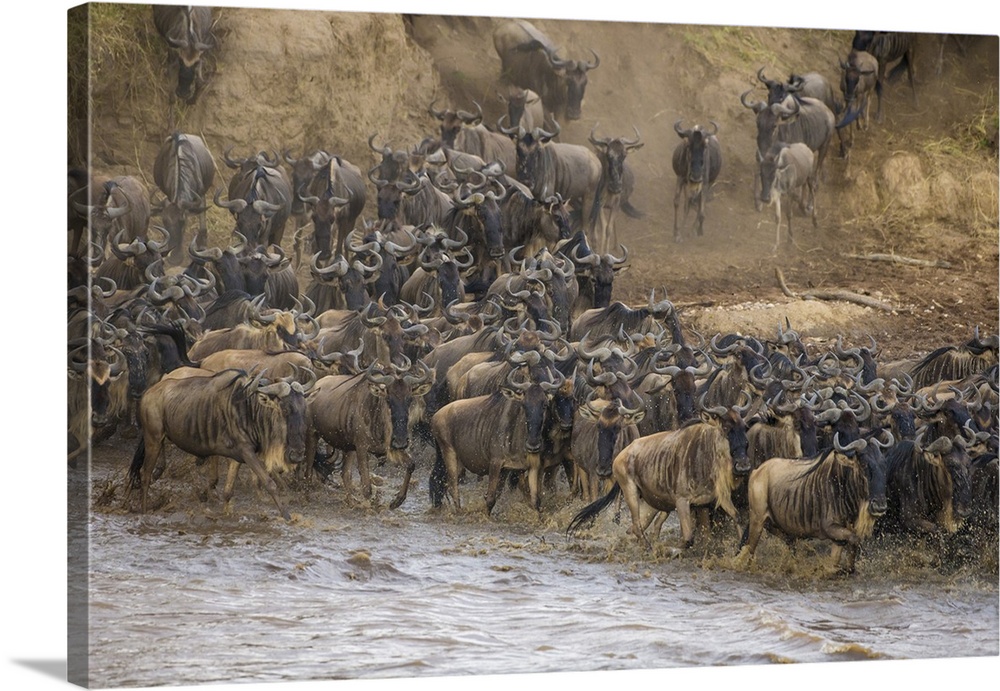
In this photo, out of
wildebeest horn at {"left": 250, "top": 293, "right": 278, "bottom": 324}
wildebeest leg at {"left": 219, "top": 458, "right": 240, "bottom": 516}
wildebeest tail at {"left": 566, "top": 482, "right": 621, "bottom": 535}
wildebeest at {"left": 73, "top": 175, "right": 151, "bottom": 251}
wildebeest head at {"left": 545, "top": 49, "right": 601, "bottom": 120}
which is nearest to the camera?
wildebeest at {"left": 73, "top": 175, "right": 151, "bottom": 251}

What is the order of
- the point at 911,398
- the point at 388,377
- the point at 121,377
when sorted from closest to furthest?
the point at 121,377, the point at 388,377, the point at 911,398

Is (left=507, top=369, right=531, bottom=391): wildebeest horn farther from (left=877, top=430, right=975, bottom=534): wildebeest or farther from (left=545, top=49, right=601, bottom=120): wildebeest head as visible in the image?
(left=877, top=430, right=975, bottom=534): wildebeest

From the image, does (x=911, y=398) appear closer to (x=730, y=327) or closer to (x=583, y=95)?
(x=730, y=327)

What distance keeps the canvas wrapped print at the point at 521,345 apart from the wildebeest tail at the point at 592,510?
31 millimetres

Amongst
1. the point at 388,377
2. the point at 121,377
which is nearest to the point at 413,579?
the point at 388,377

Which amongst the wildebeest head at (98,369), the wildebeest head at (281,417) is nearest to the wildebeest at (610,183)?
the wildebeest head at (281,417)

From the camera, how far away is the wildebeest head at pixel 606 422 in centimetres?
998

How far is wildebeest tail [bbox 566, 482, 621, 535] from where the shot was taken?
996cm

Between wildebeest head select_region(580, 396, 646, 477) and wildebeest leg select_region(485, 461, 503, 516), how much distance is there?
1.88ft

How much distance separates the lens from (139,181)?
932 cm

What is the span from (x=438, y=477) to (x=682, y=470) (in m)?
1.40

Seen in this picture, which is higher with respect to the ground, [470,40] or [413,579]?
[470,40]

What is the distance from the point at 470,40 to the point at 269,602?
3.37 meters

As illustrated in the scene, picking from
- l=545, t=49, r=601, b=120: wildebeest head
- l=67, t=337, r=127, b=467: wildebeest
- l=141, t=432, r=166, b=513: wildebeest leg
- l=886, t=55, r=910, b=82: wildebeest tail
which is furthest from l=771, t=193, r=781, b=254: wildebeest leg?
l=67, t=337, r=127, b=467: wildebeest
